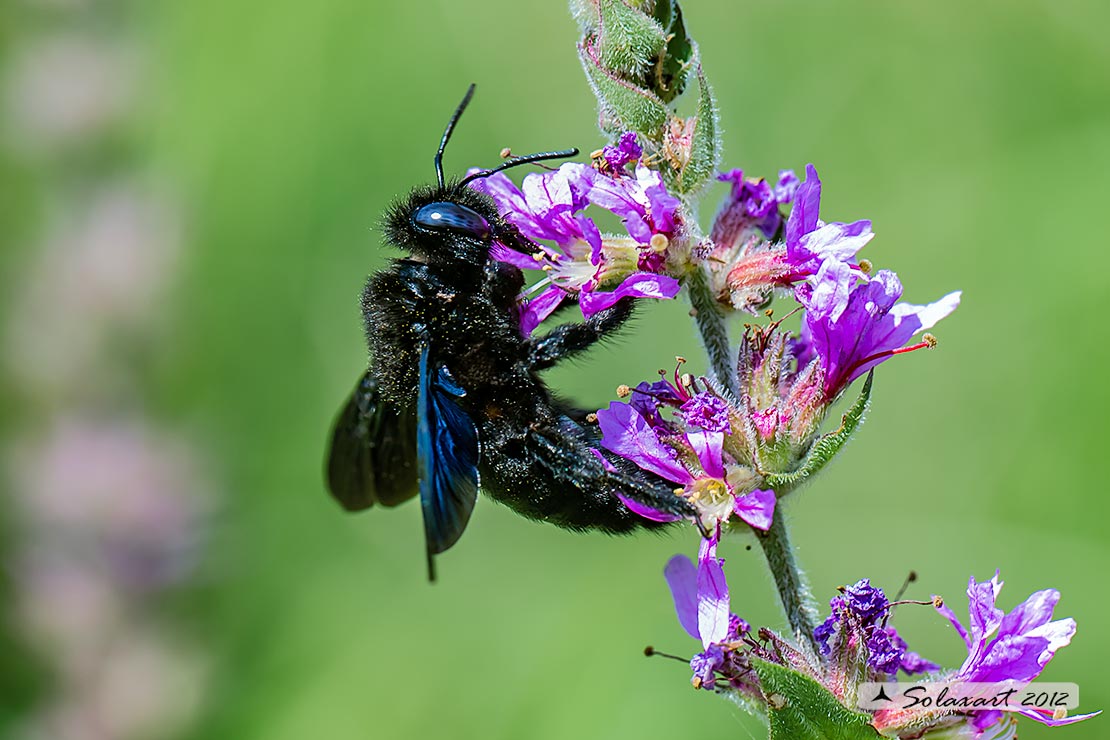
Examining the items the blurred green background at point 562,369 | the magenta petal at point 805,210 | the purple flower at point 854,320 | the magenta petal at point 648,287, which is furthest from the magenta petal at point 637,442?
the blurred green background at point 562,369

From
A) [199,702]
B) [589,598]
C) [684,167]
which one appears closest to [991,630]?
[684,167]

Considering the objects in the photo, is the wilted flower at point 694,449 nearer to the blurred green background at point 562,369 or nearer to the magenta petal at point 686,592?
the magenta petal at point 686,592

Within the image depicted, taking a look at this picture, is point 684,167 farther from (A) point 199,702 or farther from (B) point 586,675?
(A) point 199,702

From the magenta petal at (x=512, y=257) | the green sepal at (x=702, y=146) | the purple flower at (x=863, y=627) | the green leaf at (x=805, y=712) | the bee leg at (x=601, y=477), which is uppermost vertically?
the green sepal at (x=702, y=146)

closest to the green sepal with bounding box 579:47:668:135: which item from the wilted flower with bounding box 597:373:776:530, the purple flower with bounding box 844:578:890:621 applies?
the wilted flower with bounding box 597:373:776:530

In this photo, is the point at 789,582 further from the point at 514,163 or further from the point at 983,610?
the point at 514,163

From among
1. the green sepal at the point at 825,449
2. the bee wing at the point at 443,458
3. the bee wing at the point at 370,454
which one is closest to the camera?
the green sepal at the point at 825,449

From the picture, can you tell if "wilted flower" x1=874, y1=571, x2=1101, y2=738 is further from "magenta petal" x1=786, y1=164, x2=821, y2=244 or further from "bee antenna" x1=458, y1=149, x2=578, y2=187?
"bee antenna" x1=458, y1=149, x2=578, y2=187
